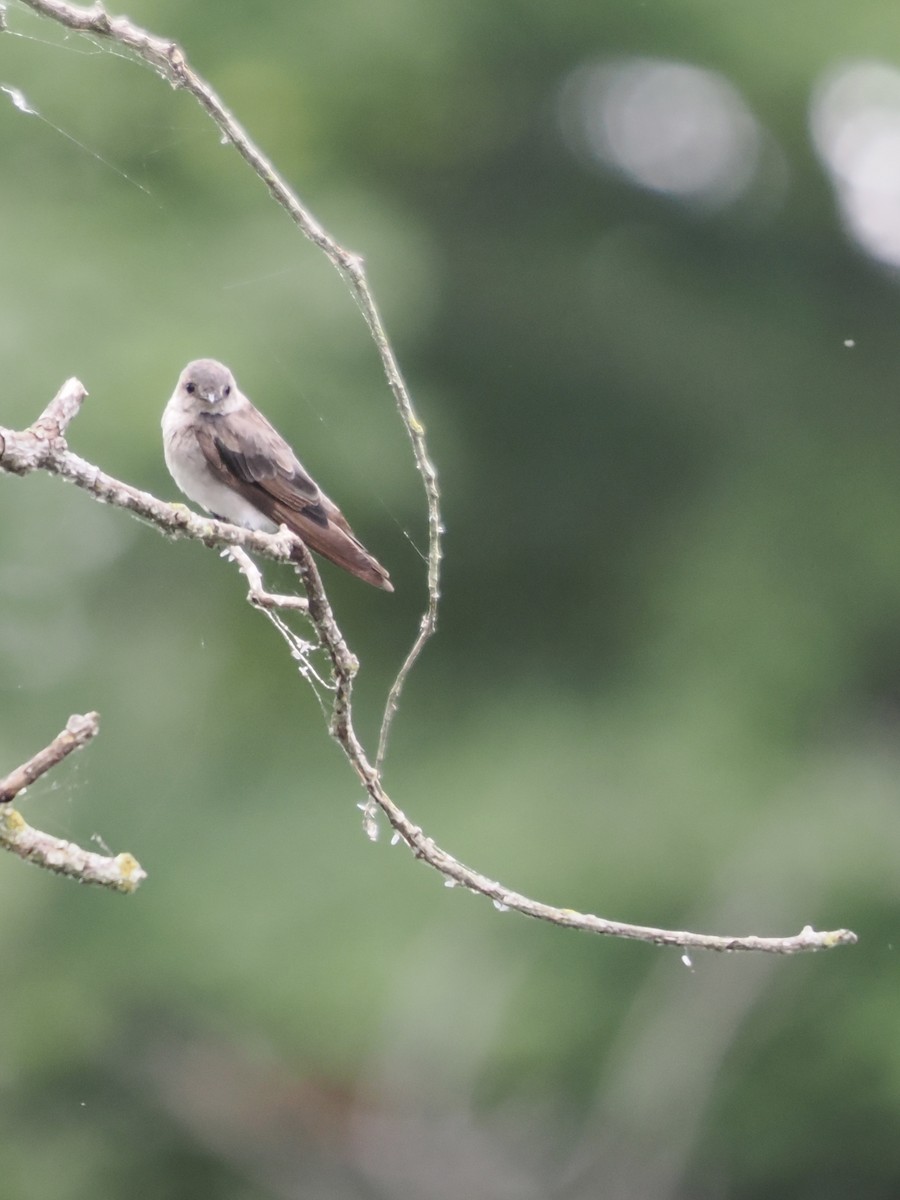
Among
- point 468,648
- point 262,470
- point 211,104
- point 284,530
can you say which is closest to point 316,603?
point 284,530

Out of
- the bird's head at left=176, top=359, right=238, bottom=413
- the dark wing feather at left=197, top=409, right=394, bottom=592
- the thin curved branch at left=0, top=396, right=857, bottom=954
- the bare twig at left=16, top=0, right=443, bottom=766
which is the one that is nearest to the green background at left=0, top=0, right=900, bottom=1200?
the bird's head at left=176, top=359, right=238, bottom=413

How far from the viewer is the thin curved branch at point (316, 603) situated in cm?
219

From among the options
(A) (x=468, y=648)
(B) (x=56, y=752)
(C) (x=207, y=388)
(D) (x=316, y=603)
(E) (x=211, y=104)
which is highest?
(A) (x=468, y=648)

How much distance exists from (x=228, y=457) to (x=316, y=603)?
164cm

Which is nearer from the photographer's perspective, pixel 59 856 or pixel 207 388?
pixel 59 856

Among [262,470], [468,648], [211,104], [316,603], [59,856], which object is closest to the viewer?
[211,104]

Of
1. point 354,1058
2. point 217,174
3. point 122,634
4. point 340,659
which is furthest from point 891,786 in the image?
point 340,659

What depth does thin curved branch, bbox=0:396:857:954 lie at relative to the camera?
2.19 metres

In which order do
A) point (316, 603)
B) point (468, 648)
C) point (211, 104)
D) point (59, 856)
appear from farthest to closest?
point (468, 648) → point (316, 603) → point (59, 856) → point (211, 104)

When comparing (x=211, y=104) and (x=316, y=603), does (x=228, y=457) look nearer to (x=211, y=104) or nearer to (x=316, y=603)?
(x=316, y=603)

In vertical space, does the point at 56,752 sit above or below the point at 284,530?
below

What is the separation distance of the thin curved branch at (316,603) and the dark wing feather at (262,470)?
1.21 m

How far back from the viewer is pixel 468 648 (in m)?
11.6

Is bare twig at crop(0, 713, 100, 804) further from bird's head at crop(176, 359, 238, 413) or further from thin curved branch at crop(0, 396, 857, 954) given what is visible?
bird's head at crop(176, 359, 238, 413)
